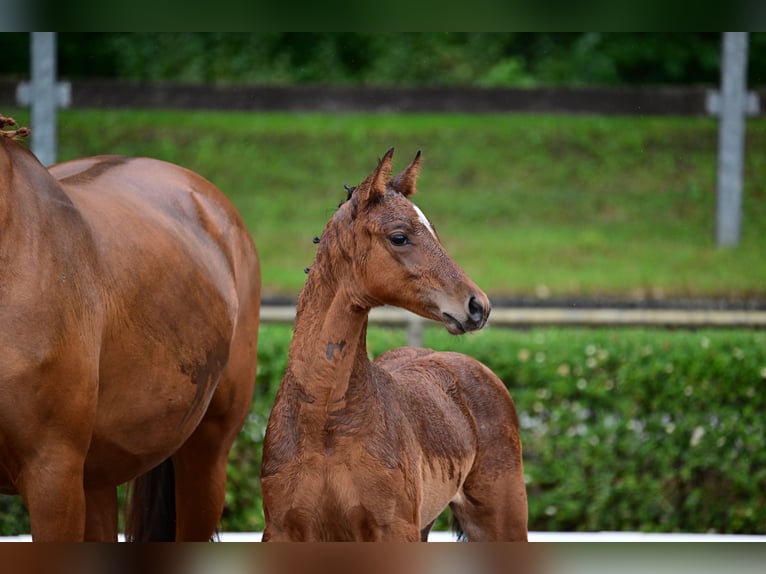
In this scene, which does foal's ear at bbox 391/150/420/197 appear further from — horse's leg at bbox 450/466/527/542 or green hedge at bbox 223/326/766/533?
green hedge at bbox 223/326/766/533

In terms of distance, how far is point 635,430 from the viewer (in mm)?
5551

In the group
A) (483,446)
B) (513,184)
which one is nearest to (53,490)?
(483,446)

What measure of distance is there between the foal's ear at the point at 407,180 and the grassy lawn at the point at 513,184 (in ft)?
15.6

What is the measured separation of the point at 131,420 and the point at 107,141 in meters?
5.42

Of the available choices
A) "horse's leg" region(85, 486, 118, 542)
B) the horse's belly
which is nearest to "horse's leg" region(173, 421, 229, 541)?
"horse's leg" region(85, 486, 118, 542)

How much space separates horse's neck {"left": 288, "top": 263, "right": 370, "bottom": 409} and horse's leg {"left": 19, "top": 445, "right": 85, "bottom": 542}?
50 centimetres

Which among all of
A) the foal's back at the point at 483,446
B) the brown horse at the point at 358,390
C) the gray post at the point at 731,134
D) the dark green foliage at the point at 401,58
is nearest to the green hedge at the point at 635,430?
the gray post at the point at 731,134

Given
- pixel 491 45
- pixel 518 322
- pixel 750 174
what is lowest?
pixel 518 322

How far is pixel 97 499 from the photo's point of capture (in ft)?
11.6

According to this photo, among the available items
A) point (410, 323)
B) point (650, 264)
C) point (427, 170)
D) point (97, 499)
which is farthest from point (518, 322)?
point (97, 499)

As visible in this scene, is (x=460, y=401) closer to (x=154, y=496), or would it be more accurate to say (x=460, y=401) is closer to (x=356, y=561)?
(x=154, y=496)

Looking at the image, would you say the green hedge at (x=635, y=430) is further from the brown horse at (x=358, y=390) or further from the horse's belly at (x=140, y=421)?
the brown horse at (x=358, y=390)

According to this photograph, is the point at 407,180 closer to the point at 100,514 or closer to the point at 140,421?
the point at 140,421

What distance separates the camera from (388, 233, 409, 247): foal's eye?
2411 mm
